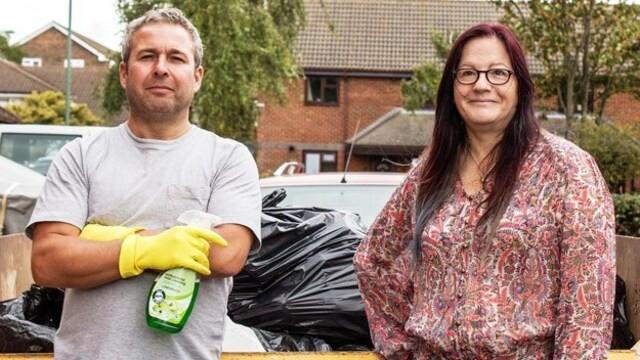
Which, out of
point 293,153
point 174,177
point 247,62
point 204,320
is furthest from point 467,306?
point 293,153

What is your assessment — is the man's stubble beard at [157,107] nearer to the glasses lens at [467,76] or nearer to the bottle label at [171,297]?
the bottle label at [171,297]

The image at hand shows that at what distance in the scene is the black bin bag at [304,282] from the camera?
3137 millimetres

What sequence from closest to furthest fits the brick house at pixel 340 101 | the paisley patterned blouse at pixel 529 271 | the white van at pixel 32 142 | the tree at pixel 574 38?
the paisley patterned blouse at pixel 529 271, the white van at pixel 32 142, the tree at pixel 574 38, the brick house at pixel 340 101

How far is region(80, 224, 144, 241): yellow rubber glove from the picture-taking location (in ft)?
7.43

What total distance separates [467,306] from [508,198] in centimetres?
28

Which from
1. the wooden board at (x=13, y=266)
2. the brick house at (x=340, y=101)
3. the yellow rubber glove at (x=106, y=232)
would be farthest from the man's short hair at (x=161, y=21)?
the brick house at (x=340, y=101)

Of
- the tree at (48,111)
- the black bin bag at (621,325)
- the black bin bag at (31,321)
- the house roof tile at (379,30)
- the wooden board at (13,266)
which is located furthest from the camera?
the tree at (48,111)

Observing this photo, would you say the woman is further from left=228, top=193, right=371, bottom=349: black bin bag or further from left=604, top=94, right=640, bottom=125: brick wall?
left=604, top=94, right=640, bottom=125: brick wall

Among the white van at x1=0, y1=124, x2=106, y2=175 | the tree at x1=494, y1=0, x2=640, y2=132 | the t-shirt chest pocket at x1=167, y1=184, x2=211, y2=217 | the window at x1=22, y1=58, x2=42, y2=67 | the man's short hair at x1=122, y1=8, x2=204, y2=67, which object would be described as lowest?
the white van at x1=0, y1=124, x2=106, y2=175

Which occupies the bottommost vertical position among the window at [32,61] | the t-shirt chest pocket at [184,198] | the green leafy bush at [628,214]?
the green leafy bush at [628,214]

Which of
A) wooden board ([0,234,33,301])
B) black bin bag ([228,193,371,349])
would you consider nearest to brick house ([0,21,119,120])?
wooden board ([0,234,33,301])

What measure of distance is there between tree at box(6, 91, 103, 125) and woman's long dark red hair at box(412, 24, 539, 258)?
117 feet

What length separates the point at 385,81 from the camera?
2998 centimetres

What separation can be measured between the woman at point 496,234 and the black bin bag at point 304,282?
671 mm
